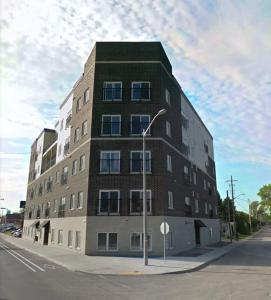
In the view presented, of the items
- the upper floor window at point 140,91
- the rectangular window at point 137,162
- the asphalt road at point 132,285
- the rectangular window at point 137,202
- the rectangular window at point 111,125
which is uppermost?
the upper floor window at point 140,91

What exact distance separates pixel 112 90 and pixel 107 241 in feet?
40.6

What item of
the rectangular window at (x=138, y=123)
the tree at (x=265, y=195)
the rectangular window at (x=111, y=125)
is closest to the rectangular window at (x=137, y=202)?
the rectangular window at (x=138, y=123)

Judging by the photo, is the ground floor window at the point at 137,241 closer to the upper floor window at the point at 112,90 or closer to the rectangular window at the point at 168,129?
the rectangular window at the point at 168,129

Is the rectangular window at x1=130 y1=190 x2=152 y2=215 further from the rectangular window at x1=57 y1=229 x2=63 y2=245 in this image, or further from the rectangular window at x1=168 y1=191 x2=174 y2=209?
the rectangular window at x1=57 y1=229 x2=63 y2=245

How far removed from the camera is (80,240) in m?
28.1

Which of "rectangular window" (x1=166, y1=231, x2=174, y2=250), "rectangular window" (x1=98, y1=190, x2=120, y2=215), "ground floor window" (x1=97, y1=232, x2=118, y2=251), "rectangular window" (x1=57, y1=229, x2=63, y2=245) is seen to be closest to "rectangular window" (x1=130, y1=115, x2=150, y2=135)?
"rectangular window" (x1=98, y1=190, x2=120, y2=215)

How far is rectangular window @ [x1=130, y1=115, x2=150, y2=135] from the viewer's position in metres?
28.6

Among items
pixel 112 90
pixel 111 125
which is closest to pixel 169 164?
pixel 111 125

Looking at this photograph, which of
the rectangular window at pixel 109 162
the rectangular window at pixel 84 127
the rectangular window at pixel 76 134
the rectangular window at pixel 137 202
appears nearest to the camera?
the rectangular window at pixel 137 202

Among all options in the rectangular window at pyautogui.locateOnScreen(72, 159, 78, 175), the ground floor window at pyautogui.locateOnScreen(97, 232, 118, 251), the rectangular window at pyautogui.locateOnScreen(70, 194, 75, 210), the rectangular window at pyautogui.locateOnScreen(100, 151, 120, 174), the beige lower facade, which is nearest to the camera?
the beige lower facade

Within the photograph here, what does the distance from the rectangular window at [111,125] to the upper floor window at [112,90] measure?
1708 millimetres

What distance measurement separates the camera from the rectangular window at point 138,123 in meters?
28.6

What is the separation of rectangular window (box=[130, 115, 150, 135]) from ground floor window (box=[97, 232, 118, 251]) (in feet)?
27.0

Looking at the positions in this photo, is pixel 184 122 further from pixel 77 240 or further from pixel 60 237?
pixel 60 237
